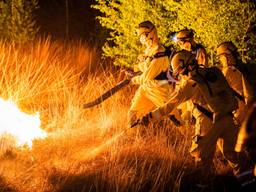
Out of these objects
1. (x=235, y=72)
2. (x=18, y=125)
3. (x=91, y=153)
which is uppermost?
(x=235, y=72)

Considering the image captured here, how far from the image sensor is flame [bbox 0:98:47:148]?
807cm

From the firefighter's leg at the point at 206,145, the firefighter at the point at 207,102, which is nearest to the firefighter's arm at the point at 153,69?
the firefighter at the point at 207,102

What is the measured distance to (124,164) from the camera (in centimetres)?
741

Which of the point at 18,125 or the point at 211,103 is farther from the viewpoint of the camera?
the point at 18,125

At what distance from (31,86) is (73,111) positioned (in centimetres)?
250

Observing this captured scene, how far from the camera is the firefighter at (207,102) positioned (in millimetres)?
6582

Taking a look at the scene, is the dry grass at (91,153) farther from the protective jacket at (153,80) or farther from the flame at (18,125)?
the protective jacket at (153,80)

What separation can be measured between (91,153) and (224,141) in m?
2.25

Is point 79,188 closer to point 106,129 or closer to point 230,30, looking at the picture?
point 106,129

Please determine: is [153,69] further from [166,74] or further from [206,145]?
[206,145]

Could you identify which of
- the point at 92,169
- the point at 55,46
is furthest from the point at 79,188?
the point at 55,46

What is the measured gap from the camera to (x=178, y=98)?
6.57m

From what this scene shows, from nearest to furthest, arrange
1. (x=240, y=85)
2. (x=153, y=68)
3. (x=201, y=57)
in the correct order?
(x=240, y=85) < (x=153, y=68) < (x=201, y=57)

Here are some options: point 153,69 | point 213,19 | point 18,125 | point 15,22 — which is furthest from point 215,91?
point 15,22
